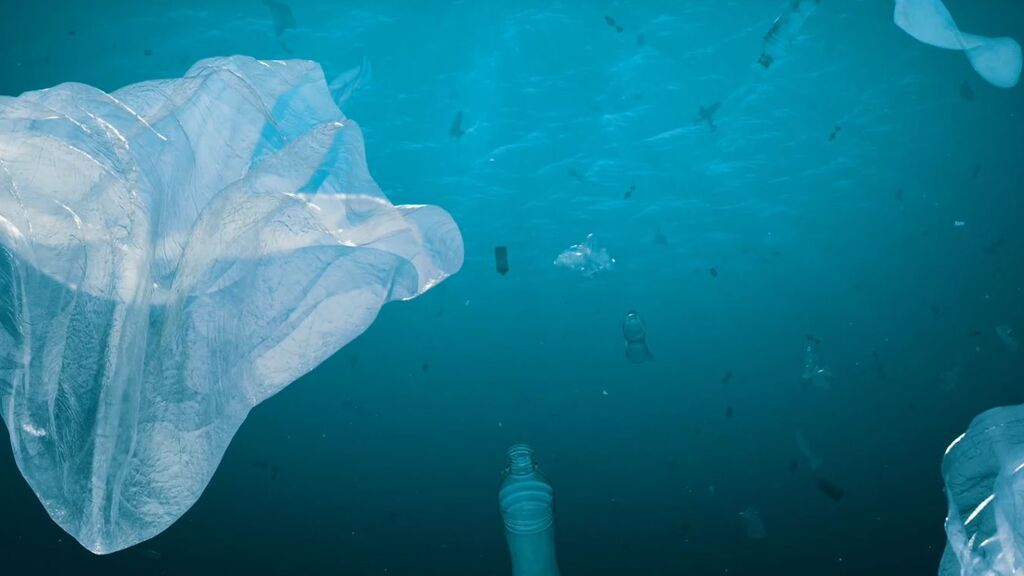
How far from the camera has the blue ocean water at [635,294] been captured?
7742 mm

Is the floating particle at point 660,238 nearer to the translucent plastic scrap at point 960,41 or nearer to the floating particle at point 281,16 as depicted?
the translucent plastic scrap at point 960,41

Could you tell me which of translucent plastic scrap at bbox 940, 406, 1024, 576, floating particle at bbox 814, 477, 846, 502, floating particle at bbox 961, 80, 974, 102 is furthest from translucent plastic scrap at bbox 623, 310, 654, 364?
translucent plastic scrap at bbox 940, 406, 1024, 576

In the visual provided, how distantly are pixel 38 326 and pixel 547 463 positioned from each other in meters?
16.0

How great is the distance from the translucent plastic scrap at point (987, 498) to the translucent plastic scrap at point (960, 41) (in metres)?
6.97

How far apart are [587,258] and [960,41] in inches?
292

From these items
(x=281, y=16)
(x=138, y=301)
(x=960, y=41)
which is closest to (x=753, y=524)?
(x=960, y=41)

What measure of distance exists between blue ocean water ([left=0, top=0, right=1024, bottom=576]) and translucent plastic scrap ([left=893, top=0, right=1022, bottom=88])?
0.67 feet

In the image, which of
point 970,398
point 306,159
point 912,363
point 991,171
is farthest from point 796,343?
point 306,159

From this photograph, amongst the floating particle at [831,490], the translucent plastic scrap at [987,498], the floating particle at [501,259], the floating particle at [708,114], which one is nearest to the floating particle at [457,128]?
the floating particle at [501,259]

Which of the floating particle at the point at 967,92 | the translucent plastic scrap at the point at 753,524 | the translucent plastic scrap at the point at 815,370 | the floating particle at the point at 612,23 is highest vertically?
the floating particle at the point at 612,23

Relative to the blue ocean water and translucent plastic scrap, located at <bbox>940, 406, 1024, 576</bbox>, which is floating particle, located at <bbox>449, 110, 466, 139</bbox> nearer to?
the blue ocean water

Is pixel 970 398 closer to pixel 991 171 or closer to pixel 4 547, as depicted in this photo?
pixel 991 171

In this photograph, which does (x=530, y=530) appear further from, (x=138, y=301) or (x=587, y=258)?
(x=587, y=258)

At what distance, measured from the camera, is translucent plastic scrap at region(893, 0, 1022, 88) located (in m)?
8.07
